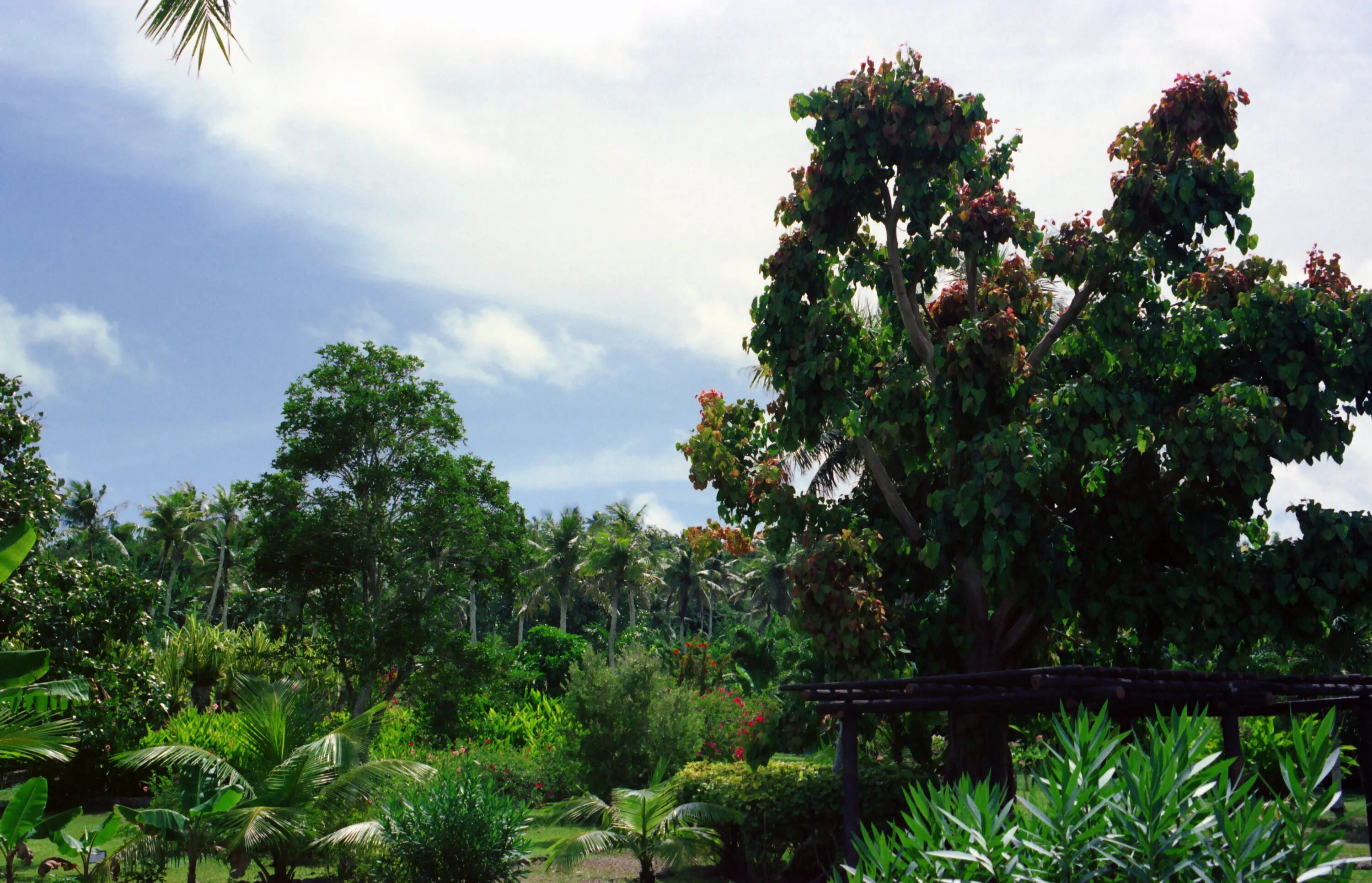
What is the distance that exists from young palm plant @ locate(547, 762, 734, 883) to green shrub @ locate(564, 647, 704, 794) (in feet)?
19.4

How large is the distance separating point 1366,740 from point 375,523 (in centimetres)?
1729

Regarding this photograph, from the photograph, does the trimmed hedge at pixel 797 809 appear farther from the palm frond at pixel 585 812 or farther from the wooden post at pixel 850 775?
the wooden post at pixel 850 775

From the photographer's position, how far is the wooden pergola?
764 centimetres

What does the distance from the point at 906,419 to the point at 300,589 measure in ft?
47.6

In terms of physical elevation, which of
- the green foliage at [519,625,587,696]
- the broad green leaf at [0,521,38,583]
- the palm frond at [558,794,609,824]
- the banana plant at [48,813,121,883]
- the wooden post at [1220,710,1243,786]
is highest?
the green foliage at [519,625,587,696]

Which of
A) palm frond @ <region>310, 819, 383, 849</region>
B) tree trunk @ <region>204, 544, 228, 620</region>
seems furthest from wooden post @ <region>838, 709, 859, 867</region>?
tree trunk @ <region>204, 544, 228, 620</region>

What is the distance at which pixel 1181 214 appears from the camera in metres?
10.7

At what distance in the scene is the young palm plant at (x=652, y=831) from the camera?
1284 cm

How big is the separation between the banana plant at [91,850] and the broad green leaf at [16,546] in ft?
10.0

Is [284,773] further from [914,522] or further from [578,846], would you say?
[914,522]

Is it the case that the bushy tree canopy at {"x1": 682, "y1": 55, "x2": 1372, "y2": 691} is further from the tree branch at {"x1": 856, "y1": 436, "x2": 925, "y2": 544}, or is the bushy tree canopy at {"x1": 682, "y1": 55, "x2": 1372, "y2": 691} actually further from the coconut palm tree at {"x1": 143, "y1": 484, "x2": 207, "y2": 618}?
the coconut palm tree at {"x1": 143, "y1": 484, "x2": 207, "y2": 618}

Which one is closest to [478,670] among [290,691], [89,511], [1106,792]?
[290,691]

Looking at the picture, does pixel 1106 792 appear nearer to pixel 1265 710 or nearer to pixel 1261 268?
pixel 1265 710

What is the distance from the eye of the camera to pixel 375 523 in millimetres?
21297
